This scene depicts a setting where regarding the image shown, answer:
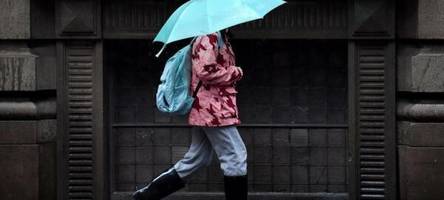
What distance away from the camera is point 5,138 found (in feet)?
26.4

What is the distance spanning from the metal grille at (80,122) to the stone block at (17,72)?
33 cm

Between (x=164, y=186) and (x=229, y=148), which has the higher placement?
(x=229, y=148)

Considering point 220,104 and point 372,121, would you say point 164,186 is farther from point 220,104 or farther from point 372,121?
point 372,121

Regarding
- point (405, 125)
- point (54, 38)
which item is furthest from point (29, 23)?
point (405, 125)

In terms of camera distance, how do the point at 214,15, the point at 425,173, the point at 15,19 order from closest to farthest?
the point at 214,15 < the point at 425,173 < the point at 15,19

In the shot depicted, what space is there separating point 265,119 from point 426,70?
Result: 151 centimetres

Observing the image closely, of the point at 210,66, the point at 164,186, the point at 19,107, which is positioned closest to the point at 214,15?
the point at 210,66

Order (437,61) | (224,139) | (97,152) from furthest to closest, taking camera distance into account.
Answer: (97,152) < (437,61) < (224,139)

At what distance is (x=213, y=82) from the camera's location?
22.9 ft

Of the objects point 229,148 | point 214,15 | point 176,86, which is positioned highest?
point 214,15

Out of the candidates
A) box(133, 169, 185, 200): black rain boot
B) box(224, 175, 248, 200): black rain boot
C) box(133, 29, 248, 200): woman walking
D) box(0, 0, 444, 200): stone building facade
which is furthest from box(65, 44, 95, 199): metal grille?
box(224, 175, 248, 200): black rain boot

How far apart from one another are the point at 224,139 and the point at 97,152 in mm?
1594

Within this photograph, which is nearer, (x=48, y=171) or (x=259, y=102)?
(x=48, y=171)

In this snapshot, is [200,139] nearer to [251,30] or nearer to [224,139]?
[224,139]
